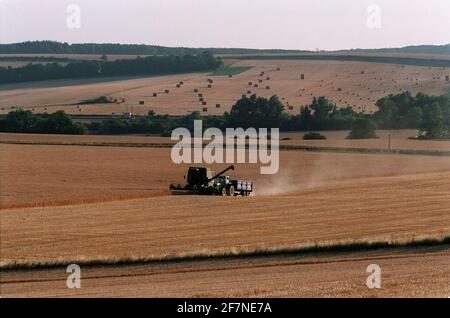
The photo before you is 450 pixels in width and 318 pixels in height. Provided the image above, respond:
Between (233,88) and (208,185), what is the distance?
7339 centimetres

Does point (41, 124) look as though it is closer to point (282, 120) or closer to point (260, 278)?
point (282, 120)

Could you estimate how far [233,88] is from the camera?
115 meters

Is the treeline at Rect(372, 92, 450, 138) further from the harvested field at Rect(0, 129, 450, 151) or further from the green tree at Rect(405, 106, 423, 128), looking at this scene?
the harvested field at Rect(0, 129, 450, 151)

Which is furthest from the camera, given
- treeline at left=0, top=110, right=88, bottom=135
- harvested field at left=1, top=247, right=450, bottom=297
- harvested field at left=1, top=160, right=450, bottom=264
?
treeline at left=0, top=110, right=88, bottom=135

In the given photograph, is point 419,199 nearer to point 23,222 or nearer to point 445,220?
point 445,220

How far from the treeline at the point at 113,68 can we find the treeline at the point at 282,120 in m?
40.6

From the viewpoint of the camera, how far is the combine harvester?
137ft

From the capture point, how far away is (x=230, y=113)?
3551 inches

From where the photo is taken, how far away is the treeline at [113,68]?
12900 centimetres

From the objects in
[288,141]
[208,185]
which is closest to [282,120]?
[288,141]

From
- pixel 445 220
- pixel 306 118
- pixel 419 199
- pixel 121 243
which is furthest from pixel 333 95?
pixel 121 243

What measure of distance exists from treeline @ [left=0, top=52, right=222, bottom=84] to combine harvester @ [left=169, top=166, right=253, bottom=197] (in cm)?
9063

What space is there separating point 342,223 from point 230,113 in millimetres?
59277

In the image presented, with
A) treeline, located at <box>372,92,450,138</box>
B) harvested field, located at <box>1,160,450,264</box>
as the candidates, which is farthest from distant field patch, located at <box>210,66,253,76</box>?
harvested field, located at <box>1,160,450,264</box>
